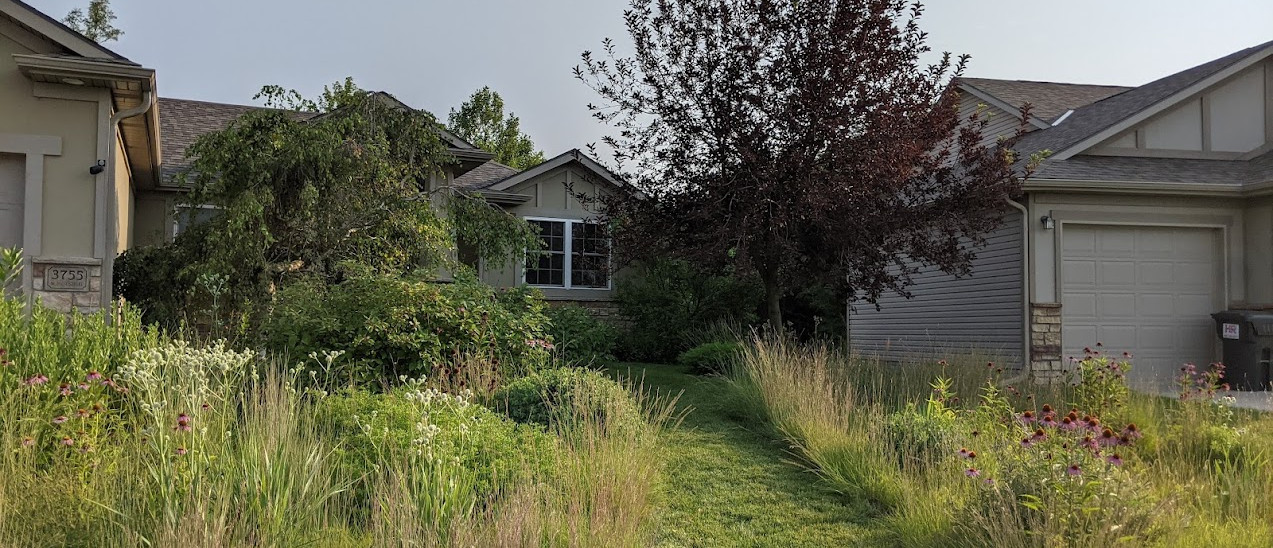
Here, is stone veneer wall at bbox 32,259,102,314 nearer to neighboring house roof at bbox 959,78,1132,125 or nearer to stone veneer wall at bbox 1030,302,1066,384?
stone veneer wall at bbox 1030,302,1066,384

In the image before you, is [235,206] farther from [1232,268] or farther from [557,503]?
[1232,268]

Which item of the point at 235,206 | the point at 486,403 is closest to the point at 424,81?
the point at 235,206

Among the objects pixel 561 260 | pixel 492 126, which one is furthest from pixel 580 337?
pixel 492 126

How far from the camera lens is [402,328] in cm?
820

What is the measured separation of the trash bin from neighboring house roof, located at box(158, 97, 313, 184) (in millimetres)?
13993

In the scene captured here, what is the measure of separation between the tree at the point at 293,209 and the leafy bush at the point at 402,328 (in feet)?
4.31

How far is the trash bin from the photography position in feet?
39.0

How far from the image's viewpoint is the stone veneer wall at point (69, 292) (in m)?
9.55

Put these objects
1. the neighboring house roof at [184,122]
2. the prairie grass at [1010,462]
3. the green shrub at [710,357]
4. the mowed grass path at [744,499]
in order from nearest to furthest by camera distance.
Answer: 1. the prairie grass at [1010,462]
2. the mowed grass path at [744,499]
3. the green shrub at [710,357]
4. the neighboring house roof at [184,122]

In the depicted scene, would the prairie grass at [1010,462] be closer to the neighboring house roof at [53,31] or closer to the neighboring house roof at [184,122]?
the neighboring house roof at [53,31]

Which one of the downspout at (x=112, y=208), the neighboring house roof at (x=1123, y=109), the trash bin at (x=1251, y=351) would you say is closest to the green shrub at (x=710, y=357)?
the neighboring house roof at (x=1123, y=109)

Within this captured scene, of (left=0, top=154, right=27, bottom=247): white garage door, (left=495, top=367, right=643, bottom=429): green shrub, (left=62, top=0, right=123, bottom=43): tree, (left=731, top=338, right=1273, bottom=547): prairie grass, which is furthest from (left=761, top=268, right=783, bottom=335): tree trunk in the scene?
(left=62, top=0, right=123, bottom=43): tree

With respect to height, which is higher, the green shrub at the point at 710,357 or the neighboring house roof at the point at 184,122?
the neighboring house roof at the point at 184,122

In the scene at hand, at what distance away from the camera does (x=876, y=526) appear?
5625mm
